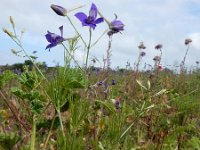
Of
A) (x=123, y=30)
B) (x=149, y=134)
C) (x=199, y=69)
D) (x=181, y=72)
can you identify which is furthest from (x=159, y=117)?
(x=199, y=69)

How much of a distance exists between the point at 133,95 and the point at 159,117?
4.53ft

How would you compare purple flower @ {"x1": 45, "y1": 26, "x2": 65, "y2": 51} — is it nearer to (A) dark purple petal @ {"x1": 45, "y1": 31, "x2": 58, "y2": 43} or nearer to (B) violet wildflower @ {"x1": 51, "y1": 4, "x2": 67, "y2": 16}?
(A) dark purple petal @ {"x1": 45, "y1": 31, "x2": 58, "y2": 43}

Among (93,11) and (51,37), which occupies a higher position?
(93,11)

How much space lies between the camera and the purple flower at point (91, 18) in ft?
6.42

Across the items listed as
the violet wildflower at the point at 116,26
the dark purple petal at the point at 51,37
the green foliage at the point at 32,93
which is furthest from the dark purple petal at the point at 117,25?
the green foliage at the point at 32,93

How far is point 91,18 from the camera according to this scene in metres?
1.97

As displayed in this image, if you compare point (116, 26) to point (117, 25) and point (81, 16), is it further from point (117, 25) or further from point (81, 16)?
point (81, 16)

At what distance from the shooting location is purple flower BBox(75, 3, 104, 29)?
77.0 inches

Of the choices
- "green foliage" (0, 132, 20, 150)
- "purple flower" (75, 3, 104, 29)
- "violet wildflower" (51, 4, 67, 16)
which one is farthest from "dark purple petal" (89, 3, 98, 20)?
"green foliage" (0, 132, 20, 150)

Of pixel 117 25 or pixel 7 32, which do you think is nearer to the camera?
pixel 117 25

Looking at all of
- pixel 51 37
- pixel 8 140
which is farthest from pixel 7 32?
pixel 8 140

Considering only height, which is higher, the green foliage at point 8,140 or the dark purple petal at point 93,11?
the dark purple petal at point 93,11

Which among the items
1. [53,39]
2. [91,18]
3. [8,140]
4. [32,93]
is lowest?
[8,140]

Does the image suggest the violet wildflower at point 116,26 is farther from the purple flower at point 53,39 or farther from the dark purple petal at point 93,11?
the purple flower at point 53,39
